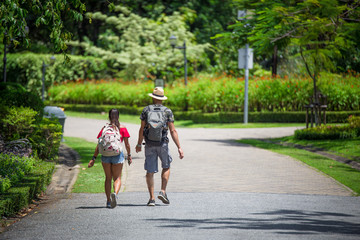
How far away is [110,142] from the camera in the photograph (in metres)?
8.28

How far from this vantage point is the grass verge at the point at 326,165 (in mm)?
11195

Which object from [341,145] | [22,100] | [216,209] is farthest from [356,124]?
[216,209]

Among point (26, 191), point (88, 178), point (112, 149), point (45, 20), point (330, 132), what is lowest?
point (88, 178)

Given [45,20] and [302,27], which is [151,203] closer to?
[45,20]

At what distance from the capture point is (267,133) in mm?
23297

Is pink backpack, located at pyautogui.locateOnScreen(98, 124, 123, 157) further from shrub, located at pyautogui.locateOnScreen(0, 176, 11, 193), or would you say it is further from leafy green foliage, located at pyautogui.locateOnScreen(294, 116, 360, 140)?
leafy green foliage, located at pyautogui.locateOnScreen(294, 116, 360, 140)

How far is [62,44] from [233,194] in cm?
379

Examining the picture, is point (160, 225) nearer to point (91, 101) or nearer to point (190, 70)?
point (91, 101)

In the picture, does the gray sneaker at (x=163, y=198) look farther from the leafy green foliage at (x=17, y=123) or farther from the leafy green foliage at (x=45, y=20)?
the leafy green foliage at (x=17, y=123)

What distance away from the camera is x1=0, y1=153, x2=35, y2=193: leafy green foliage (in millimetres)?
8877

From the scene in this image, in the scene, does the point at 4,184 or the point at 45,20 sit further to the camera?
the point at 45,20

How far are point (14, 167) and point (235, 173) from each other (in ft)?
15.8

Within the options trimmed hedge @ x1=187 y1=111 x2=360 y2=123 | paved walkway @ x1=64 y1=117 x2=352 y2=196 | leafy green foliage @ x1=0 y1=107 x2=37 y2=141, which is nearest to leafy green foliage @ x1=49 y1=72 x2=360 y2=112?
trimmed hedge @ x1=187 y1=111 x2=360 y2=123

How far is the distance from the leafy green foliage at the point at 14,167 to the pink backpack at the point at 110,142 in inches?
60.8
